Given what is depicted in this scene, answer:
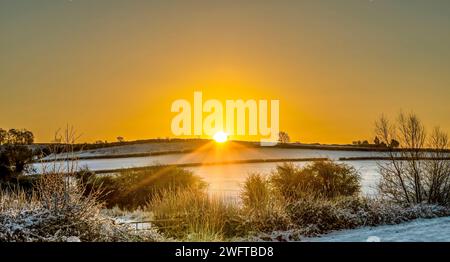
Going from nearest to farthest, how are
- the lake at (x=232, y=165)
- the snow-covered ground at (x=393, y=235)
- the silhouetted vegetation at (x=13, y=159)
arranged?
the snow-covered ground at (x=393, y=235)
the lake at (x=232, y=165)
the silhouetted vegetation at (x=13, y=159)

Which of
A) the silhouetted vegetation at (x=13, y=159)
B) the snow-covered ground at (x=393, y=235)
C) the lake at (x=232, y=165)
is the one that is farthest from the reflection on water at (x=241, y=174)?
the silhouetted vegetation at (x=13, y=159)

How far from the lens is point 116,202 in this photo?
23219 millimetres

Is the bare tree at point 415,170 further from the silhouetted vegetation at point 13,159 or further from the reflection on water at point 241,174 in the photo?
the silhouetted vegetation at point 13,159

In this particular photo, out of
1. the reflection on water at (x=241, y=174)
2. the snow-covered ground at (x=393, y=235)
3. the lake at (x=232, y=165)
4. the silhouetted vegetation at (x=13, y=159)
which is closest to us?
the snow-covered ground at (x=393, y=235)

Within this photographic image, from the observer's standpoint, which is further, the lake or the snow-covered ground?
the lake

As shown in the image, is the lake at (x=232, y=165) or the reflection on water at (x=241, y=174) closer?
the lake at (x=232, y=165)

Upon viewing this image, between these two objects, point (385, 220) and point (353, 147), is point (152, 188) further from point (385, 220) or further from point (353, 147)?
point (385, 220)

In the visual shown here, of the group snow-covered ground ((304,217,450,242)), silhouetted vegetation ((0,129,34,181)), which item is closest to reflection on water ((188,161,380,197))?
snow-covered ground ((304,217,450,242))

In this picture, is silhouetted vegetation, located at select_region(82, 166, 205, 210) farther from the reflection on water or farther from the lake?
the reflection on water

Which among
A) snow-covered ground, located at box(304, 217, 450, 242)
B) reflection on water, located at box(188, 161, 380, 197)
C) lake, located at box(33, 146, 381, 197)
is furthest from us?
reflection on water, located at box(188, 161, 380, 197)

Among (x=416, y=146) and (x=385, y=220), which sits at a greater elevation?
(x=416, y=146)
